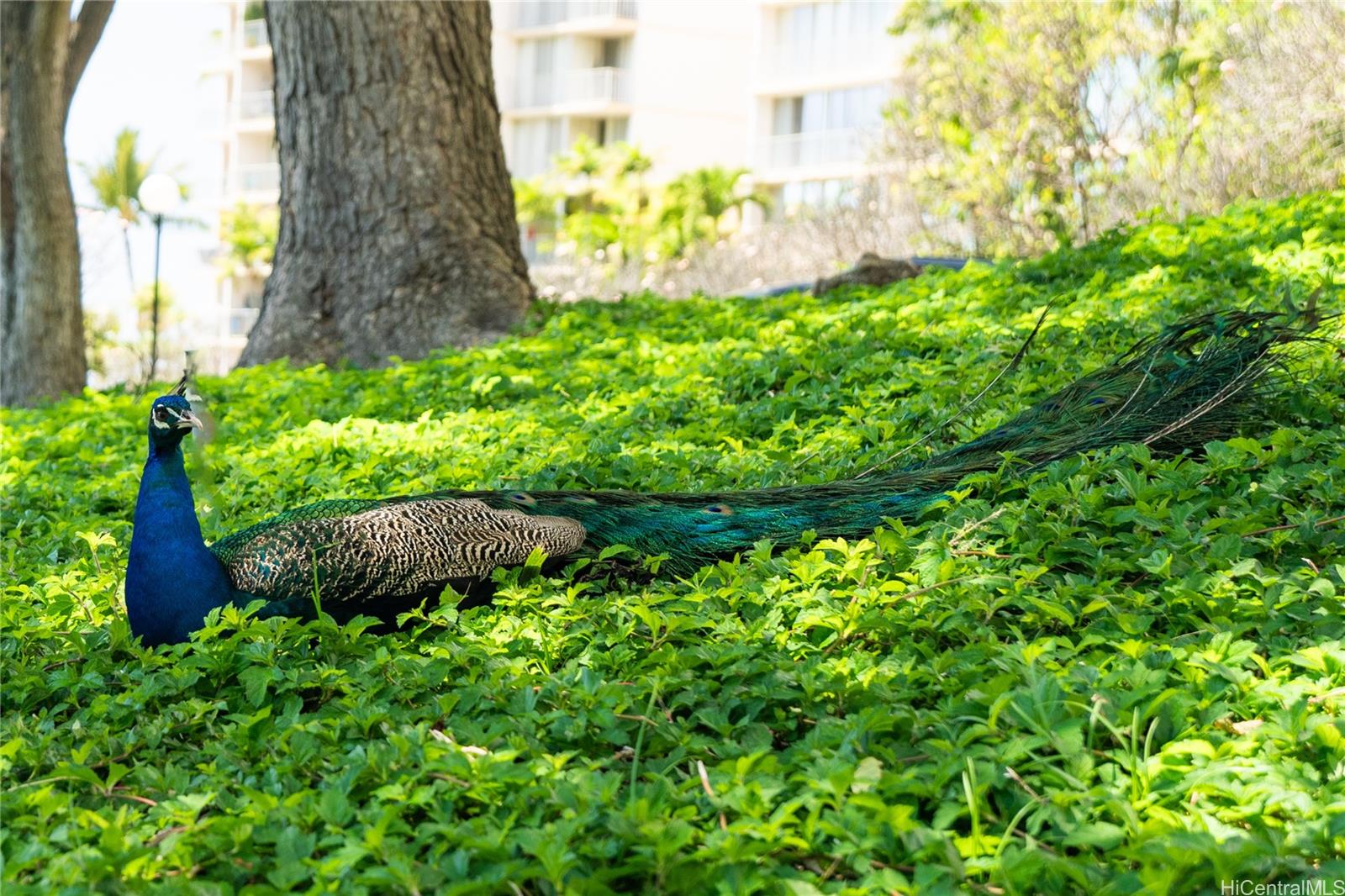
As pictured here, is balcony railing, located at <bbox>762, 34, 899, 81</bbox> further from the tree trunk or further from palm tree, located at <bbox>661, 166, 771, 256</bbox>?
the tree trunk

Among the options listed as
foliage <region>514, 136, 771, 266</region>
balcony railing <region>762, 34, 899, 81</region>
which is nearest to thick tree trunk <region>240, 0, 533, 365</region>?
foliage <region>514, 136, 771, 266</region>

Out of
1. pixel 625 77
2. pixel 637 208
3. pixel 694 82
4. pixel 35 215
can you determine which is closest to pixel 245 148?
pixel 625 77

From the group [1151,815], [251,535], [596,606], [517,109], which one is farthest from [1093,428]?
[517,109]

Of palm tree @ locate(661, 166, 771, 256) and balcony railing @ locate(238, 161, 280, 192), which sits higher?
balcony railing @ locate(238, 161, 280, 192)

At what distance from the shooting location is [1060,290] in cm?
731

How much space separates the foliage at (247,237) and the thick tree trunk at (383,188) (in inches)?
1537

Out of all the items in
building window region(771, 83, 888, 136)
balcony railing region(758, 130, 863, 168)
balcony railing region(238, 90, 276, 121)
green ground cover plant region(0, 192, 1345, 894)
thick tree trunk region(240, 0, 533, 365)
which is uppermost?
balcony railing region(238, 90, 276, 121)

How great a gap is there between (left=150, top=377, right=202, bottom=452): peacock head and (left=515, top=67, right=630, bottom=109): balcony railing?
141 feet

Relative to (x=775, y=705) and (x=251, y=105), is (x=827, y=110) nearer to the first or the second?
(x=251, y=105)

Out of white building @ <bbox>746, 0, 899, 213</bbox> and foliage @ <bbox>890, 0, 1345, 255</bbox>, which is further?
Result: white building @ <bbox>746, 0, 899, 213</bbox>

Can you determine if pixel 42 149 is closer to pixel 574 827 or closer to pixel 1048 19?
pixel 574 827

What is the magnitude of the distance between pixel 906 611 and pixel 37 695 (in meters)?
2.11

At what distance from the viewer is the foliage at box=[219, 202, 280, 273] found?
4731 centimetres

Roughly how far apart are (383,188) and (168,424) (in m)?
5.15
